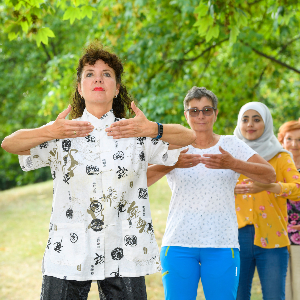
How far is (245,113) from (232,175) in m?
0.95

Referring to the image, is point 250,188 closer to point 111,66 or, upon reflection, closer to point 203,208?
point 203,208

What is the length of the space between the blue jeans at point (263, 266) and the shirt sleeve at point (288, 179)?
0.42 meters

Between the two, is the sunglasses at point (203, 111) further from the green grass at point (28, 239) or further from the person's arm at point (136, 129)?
the green grass at point (28, 239)

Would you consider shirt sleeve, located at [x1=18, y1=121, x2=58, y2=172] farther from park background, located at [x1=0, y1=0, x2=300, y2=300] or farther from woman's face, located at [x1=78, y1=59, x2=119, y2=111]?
park background, located at [x1=0, y1=0, x2=300, y2=300]

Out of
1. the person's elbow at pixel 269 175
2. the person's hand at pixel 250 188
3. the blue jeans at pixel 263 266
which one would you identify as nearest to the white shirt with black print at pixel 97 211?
the person's elbow at pixel 269 175

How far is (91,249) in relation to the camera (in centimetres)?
223

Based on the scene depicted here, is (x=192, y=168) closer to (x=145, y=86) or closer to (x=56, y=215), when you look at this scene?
(x=56, y=215)

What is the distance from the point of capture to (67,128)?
87.0 inches

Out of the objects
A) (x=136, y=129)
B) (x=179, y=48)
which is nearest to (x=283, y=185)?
(x=136, y=129)

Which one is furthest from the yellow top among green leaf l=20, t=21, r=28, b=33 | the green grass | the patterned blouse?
the green grass

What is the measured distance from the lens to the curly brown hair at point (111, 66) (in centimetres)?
250

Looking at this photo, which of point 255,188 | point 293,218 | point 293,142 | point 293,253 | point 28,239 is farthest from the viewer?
point 28,239

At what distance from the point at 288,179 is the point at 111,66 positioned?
1.99 m

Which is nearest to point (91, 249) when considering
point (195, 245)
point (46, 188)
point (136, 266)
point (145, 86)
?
point (136, 266)
